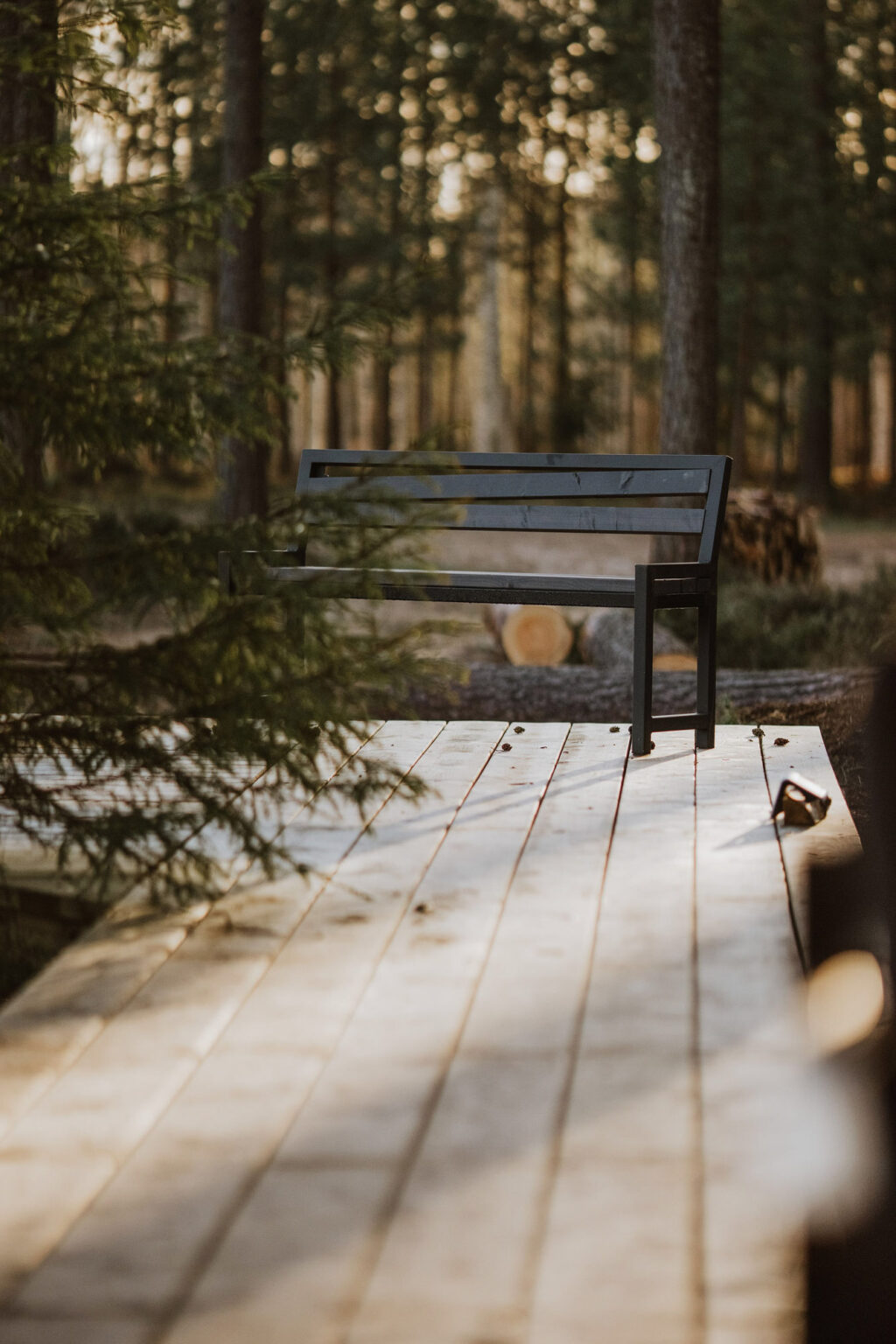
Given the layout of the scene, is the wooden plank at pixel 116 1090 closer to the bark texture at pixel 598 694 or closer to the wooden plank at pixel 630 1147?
the wooden plank at pixel 630 1147

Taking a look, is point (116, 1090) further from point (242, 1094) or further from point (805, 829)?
point (805, 829)

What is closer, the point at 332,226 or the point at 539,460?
the point at 539,460

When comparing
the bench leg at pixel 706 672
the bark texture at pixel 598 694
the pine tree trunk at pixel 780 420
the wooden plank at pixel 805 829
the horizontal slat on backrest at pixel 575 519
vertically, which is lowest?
the bark texture at pixel 598 694

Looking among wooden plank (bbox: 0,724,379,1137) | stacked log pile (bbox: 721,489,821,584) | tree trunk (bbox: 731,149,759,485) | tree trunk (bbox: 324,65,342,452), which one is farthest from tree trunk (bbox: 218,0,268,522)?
tree trunk (bbox: 324,65,342,452)

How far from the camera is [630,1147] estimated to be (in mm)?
2244

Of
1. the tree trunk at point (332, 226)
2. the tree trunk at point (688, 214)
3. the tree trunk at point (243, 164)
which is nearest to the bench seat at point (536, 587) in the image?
the tree trunk at point (688, 214)

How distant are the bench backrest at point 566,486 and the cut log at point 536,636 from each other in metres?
2.75

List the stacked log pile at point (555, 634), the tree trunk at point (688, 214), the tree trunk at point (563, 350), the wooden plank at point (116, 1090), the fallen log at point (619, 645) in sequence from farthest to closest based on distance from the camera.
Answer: the tree trunk at point (563, 350) → the tree trunk at point (688, 214) → the stacked log pile at point (555, 634) → the fallen log at point (619, 645) → the wooden plank at point (116, 1090)

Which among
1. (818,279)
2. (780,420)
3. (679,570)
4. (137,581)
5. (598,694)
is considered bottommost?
(598,694)

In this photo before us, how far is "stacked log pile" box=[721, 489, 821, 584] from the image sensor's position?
39.4 feet

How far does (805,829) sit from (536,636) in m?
5.60

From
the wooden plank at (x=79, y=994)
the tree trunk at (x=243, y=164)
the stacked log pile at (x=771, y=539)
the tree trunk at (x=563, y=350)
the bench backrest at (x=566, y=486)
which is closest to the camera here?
the wooden plank at (x=79, y=994)

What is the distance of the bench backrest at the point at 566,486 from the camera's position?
5.75 m

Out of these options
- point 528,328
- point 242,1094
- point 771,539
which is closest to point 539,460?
point 242,1094
